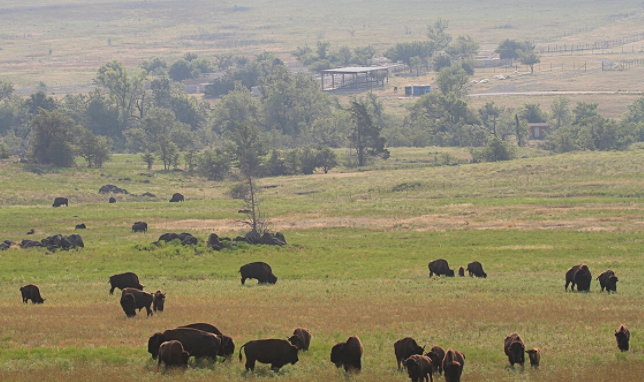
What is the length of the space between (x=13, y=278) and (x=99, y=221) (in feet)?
82.1

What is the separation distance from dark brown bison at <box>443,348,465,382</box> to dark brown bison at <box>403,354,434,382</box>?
0.38 m

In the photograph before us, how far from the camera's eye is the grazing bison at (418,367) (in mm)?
16500

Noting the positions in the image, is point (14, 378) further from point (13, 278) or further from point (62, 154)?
point (62, 154)

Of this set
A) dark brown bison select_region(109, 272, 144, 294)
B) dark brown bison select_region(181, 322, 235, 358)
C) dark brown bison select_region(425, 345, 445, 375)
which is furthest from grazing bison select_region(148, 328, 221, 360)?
dark brown bison select_region(109, 272, 144, 294)

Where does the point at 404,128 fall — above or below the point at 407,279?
above

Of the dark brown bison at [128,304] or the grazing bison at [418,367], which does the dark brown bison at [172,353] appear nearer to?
the grazing bison at [418,367]

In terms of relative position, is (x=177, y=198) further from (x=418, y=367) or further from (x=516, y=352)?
(x=418, y=367)

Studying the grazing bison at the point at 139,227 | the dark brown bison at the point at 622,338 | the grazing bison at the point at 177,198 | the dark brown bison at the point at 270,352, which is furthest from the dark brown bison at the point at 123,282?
the grazing bison at the point at 177,198

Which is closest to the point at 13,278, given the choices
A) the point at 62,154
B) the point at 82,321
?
the point at 82,321

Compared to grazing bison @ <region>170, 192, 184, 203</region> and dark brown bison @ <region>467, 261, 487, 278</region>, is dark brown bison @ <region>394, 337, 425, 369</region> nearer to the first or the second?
dark brown bison @ <region>467, 261, 487, 278</region>

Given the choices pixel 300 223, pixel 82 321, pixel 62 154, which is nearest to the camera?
pixel 82 321

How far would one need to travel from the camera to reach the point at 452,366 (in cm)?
1638

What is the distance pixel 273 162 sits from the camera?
356ft

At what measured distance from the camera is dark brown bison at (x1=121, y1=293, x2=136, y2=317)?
76.8ft
